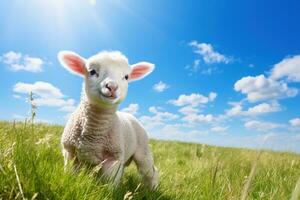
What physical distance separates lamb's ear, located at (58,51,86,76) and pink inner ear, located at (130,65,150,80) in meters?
0.77

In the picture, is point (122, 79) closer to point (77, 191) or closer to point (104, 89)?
point (104, 89)

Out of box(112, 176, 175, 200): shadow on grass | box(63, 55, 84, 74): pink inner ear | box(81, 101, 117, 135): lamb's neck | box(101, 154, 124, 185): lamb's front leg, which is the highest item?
box(63, 55, 84, 74): pink inner ear

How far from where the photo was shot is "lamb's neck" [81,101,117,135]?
534 centimetres

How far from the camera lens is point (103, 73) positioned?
514cm

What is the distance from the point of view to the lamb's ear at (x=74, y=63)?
18.1ft

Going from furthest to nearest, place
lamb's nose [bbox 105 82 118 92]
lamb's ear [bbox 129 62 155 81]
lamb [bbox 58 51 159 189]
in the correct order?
lamb's ear [bbox 129 62 155 81]
lamb [bbox 58 51 159 189]
lamb's nose [bbox 105 82 118 92]

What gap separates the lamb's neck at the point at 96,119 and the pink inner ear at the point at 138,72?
761 mm

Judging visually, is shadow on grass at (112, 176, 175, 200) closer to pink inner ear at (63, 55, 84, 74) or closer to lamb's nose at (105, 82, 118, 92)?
lamb's nose at (105, 82, 118, 92)

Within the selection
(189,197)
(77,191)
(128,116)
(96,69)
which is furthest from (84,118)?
(77,191)

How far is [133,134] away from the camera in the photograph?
19.8ft

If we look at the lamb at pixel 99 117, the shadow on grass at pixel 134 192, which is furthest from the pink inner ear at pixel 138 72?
the shadow on grass at pixel 134 192

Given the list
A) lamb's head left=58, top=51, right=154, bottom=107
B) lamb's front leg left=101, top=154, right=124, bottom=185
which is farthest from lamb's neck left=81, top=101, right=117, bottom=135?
lamb's front leg left=101, top=154, right=124, bottom=185

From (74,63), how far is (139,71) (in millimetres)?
977

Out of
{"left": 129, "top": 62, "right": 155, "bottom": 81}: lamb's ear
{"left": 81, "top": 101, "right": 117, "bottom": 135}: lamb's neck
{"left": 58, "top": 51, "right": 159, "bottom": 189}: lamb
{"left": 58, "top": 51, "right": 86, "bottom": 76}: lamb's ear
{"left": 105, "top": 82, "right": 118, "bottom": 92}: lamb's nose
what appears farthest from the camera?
{"left": 129, "top": 62, "right": 155, "bottom": 81}: lamb's ear
